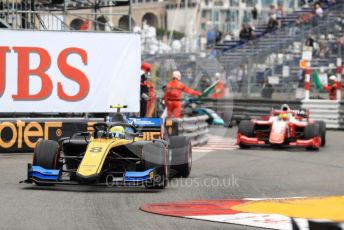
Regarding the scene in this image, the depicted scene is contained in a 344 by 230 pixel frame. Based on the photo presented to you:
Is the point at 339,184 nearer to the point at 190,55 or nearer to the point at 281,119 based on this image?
the point at 281,119

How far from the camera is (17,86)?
17.2m

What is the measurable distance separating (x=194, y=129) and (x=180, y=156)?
6657mm

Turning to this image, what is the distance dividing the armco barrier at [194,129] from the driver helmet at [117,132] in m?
6.41

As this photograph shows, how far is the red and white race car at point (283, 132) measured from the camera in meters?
17.9

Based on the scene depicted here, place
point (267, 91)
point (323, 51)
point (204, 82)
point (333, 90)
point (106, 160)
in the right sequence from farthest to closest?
point (204, 82)
point (323, 51)
point (267, 91)
point (333, 90)
point (106, 160)

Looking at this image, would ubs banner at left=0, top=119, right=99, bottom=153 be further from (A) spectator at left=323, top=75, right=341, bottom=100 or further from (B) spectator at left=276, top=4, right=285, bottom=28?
(B) spectator at left=276, top=4, right=285, bottom=28

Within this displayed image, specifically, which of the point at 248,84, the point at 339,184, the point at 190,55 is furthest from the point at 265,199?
the point at 190,55

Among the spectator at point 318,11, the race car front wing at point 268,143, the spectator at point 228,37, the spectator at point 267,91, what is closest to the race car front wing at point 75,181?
the race car front wing at point 268,143

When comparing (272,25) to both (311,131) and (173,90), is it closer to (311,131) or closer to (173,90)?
(173,90)

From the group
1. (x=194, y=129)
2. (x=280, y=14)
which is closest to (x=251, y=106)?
(x=194, y=129)

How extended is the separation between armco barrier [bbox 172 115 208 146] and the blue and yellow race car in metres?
6.18

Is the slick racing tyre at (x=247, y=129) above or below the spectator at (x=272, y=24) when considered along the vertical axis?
below

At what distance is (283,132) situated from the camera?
18.0m

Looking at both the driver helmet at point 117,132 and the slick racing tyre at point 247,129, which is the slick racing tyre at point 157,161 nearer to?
the driver helmet at point 117,132
